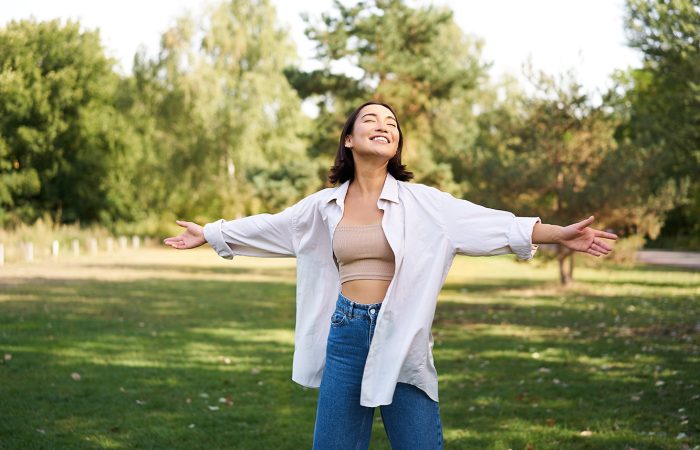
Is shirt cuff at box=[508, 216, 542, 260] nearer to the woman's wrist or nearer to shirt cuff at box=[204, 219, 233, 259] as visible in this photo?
the woman's wrist

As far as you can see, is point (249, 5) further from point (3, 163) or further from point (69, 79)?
point (3, 163)

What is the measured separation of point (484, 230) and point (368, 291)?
1.90ft

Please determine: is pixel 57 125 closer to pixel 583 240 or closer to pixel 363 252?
pixel 363 252

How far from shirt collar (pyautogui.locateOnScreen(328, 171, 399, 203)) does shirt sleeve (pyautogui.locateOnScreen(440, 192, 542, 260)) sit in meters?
0.22

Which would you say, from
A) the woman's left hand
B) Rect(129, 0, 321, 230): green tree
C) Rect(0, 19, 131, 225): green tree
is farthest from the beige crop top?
Rect(129, 0, 321, 230): green tree

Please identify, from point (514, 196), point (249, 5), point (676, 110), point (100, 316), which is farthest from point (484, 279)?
point (249, 5)

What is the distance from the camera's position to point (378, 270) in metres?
3.68

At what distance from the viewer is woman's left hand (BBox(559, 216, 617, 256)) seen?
3.66m

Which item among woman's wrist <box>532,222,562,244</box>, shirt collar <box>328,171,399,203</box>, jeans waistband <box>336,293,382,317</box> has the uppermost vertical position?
shirt collar <box>328,171,399,203</box>

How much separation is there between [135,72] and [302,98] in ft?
78.7

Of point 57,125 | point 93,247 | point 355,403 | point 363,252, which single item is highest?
point 57,125

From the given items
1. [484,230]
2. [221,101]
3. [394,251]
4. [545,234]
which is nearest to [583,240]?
[545,234]

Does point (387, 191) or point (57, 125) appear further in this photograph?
point (57, 125)

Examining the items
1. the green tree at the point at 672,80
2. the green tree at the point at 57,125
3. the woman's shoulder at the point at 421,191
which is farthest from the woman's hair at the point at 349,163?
the green tree at the point at 57,125
